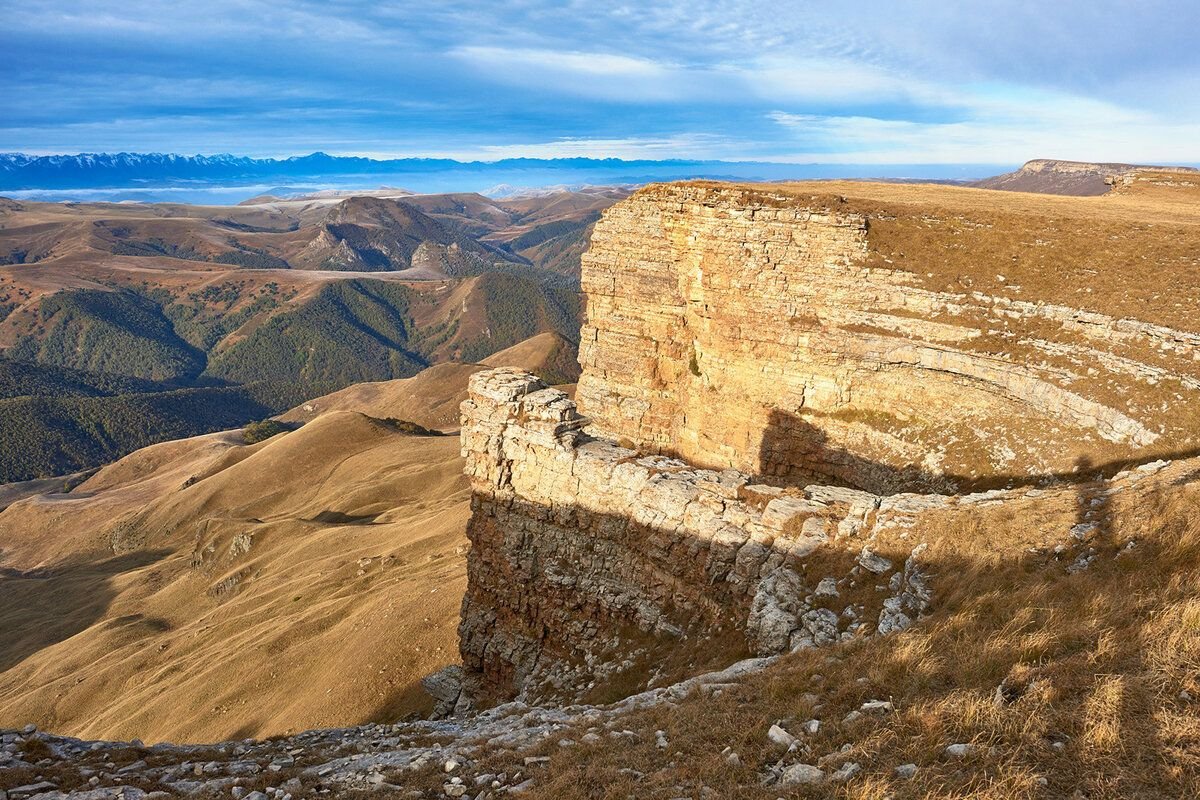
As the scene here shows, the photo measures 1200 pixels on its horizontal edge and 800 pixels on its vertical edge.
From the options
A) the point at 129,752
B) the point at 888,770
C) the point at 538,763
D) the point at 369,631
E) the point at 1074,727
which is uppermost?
the point at 1074,727

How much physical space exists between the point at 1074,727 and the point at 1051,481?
23.5m

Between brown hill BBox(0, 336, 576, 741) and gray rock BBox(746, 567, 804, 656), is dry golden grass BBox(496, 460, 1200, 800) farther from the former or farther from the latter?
brown hill BBox(0, 336, 576, 741)

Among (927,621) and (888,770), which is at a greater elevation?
(888,770)

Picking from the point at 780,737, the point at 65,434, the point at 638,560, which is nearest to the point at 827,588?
the point at 638,560

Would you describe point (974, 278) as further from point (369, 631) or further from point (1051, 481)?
point (369, 631)

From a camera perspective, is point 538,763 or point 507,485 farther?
point 507,485

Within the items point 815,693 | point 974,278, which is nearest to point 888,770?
point 815,693

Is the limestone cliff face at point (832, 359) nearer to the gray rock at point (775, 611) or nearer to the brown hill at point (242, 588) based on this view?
the brown hill at point (242, 588)

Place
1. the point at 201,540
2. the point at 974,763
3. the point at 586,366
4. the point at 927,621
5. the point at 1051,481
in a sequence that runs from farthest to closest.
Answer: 1. the point at 201,540
2. the point at 586,366
3. the point at 1051,481
4. the point at 927,621
5. the point at 974,763

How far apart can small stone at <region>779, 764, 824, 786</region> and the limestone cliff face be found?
82.2 feet

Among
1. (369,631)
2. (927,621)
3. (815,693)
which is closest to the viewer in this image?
(815,693)

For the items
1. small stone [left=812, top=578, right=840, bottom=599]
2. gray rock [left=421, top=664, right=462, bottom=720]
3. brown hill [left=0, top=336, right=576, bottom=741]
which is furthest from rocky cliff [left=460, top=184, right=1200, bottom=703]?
brown hill [left=0, top=336, right=576, bottom=741]

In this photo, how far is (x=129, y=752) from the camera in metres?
13.3

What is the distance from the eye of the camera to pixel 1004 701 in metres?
8.69
